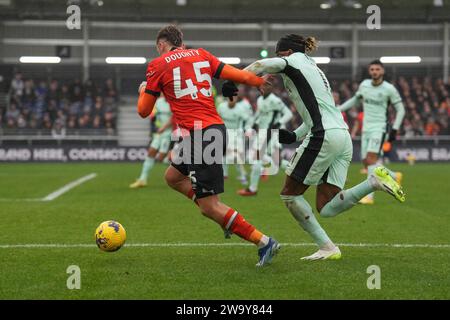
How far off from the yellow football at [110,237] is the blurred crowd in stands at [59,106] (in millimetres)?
25795

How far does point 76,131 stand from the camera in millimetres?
32562

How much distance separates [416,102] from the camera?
121 feet

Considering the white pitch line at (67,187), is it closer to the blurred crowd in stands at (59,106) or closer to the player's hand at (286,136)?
the player's hand at (286,136)

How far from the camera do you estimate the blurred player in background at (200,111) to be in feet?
21.7

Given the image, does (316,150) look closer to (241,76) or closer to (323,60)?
(241,76)

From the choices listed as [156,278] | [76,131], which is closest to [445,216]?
[156,278]

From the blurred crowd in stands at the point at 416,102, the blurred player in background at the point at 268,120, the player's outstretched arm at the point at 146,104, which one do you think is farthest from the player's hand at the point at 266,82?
the blurred crowd in stands at the point at 416,102

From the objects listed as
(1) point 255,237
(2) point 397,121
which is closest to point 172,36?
(1) point 255,237

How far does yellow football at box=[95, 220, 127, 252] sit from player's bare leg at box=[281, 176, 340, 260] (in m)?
1.76

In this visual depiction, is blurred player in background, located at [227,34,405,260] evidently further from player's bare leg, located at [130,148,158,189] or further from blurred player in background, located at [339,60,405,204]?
player's bare leg, located at [130,148,158,189]
